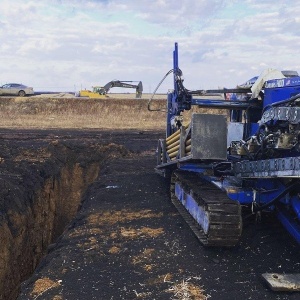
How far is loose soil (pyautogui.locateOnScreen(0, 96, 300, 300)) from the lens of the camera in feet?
19.4

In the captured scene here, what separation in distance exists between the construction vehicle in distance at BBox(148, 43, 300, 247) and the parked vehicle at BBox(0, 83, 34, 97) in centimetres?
2702

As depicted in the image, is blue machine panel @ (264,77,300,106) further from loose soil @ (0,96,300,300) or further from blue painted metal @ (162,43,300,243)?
loose soil @ (0,96,300,300)

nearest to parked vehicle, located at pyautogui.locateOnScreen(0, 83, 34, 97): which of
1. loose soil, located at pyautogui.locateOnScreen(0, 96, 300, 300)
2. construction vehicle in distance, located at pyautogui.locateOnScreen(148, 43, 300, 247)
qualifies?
loose soil, located at pyautogui.locateOnScreen(0, 96, 300, 300)

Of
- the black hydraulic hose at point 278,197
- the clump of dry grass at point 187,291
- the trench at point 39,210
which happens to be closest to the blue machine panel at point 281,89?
the black hydraulic hose at point 278,197

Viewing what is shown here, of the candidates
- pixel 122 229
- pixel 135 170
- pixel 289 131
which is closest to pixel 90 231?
pixel 122 229

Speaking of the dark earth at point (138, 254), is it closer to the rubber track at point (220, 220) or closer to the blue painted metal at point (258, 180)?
the rubber track at point (220, 220)

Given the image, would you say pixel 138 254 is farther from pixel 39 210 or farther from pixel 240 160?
pixel 39 210

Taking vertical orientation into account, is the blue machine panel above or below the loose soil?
above

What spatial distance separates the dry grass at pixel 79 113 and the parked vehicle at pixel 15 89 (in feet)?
20.5

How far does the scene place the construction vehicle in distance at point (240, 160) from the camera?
6648 mm

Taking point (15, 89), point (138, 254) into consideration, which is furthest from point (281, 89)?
point (15, 89)

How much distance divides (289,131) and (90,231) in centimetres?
398

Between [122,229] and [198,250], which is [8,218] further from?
[198,250]

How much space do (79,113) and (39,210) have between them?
16.3 meters
